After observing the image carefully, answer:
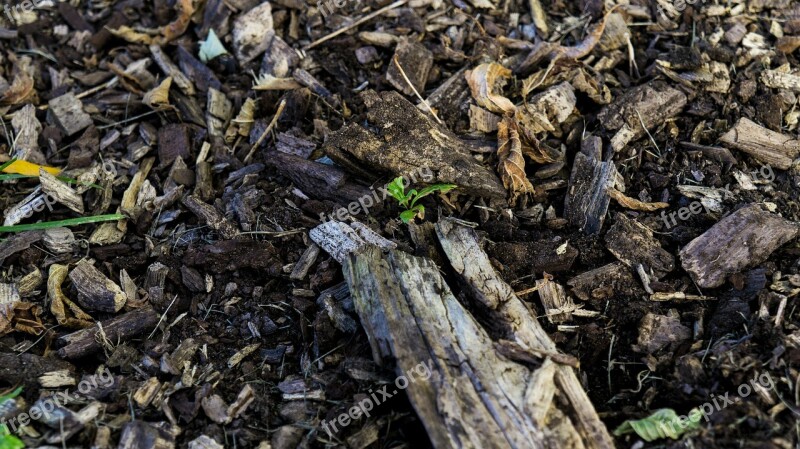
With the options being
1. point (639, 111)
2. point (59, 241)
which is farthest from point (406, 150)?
point (59, 241)

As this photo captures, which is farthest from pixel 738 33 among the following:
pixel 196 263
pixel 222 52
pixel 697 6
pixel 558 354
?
pixel 196 263

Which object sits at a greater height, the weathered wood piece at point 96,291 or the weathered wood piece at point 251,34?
the weathered wood piece at point 251,34

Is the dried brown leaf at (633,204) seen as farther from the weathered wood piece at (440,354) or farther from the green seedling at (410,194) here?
the weathered wood piece at (440,354)

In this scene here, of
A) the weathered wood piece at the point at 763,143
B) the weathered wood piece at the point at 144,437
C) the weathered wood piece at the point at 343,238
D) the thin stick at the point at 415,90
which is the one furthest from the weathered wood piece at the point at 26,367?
the weathered wood piece at the point at 763,143

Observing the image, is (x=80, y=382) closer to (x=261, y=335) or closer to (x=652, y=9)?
(x=261, y=335)

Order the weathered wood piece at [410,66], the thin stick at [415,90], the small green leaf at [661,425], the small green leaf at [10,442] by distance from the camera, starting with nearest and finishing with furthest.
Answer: the small green leaf at [10,442] < the small green leaf at [661,425] < the thin stick at [415,90] < the weathered wood piece at [410,66]

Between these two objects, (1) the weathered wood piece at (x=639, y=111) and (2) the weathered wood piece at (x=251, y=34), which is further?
(2) the weathered wood piece at (x=251, y=34)

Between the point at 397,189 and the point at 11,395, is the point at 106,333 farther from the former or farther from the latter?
the point at 397,189
